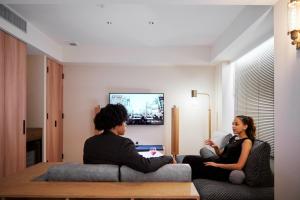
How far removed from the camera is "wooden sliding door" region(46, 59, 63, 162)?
4988 mm

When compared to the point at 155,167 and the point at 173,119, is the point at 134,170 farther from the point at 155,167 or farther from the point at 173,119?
the point at 173,119

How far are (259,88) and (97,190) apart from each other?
118 inches

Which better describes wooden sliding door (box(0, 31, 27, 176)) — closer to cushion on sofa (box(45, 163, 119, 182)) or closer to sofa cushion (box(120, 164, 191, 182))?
cushion on sofa (box(45, 163, 119, 182))

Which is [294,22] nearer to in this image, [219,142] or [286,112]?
[286,112]

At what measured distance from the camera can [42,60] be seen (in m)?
4.70

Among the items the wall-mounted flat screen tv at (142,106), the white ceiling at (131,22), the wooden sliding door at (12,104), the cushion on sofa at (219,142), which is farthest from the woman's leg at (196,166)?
the wall-mounted flat screen tv at (142,106)

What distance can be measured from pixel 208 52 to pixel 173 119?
1545 millimetres

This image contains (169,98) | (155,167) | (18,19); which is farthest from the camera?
(169,98)

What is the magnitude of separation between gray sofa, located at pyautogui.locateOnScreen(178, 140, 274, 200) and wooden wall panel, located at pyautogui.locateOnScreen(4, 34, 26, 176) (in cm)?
233

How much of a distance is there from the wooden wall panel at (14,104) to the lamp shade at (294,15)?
3.12 meters

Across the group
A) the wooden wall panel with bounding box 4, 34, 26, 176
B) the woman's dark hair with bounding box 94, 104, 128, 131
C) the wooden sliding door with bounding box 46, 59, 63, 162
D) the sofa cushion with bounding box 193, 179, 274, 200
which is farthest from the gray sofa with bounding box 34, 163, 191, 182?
the wooden sliding door with bounding box 46, 59, 63, 162

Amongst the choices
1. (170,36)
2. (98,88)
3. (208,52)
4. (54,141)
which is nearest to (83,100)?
(98,88)

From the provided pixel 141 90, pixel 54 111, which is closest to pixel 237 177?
pixel 141 90

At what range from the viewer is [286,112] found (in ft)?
6.94
